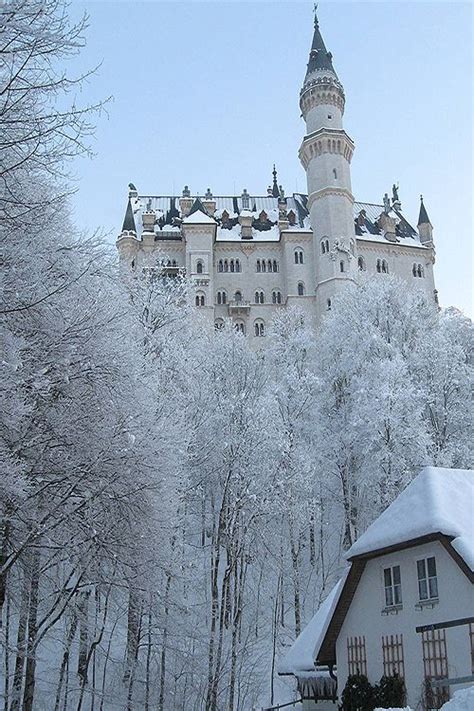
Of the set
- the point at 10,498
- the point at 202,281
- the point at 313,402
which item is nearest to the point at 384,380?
the point at 313,402

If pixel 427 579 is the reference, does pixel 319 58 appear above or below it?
above

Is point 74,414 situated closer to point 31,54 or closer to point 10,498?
point 10,498

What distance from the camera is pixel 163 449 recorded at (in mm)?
16609

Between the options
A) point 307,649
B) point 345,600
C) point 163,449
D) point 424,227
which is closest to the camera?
point 163,449

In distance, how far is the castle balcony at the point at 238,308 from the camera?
71938 mm

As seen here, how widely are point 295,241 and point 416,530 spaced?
5837cm

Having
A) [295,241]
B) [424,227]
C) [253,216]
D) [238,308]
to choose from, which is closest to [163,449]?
[238,308]

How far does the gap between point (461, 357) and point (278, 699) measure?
1853 centimetres

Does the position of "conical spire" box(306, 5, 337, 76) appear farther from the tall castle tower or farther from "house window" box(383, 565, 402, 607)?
"house window" box(383, 565, 402, 607)

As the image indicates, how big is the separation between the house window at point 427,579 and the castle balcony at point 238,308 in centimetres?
5471

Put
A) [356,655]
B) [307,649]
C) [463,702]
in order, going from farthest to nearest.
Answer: [307,649]
[356,655]
[463,702]

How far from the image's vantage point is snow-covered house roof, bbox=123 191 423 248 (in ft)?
249

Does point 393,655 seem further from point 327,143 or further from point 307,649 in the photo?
point 327,143

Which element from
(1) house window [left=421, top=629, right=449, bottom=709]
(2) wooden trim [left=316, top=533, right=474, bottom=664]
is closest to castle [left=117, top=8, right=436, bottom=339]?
(2) wooden trim [left=316, top=533, right=474, bottom=664]
